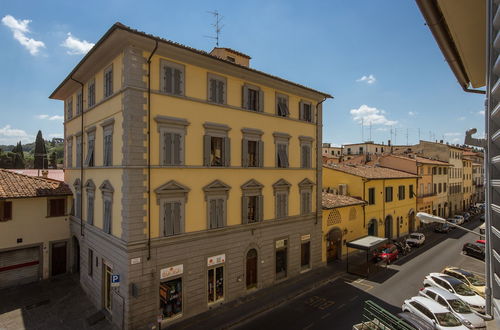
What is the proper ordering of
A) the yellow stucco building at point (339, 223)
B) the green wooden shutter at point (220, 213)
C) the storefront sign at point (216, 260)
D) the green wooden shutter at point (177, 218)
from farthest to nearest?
the yellow stucco building at point (339, 223)
the green wooden shutter at point (220, 213)
the storefront sign at point (216, 260)
the green wooden shutter at point (177, 218)

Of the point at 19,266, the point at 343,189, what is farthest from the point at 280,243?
the point at 19,266

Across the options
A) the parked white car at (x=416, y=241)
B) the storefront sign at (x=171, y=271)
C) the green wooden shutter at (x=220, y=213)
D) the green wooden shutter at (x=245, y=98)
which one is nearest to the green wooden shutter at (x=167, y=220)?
the storefront sign at (x=171, y=271)

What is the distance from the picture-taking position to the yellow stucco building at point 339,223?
25.3 metres

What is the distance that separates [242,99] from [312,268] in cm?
1503

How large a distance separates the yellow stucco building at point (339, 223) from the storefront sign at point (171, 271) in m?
13.6

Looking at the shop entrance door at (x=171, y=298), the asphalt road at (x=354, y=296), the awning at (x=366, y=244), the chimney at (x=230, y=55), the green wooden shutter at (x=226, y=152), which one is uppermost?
the chimney at (x=230, y=55)

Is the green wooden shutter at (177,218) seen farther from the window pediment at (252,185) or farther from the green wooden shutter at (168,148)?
the window pediment at (252,185)

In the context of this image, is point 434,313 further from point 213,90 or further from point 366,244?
point 213,90

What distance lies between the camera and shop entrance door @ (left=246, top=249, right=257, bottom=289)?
1944cm

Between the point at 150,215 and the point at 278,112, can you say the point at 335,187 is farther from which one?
the point at 150,215

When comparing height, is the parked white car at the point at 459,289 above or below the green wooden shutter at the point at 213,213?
below

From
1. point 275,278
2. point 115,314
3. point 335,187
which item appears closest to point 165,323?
point 115,314

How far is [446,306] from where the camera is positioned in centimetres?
1605

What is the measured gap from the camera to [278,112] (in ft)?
70.3
